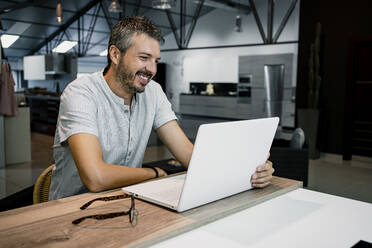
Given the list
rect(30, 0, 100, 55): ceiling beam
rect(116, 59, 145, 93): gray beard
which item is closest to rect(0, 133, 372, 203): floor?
rect(116, 59, 145, 93): gray beard

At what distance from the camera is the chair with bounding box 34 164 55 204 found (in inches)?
66.1

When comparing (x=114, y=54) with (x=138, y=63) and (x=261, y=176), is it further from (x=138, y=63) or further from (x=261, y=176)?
(x=261, y=176)

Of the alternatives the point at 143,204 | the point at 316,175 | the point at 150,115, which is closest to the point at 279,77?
the point at 316,175

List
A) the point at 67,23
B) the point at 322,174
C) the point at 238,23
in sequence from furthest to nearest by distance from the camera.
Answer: the point at 67,23
the point at 238,23
the point at 322,174

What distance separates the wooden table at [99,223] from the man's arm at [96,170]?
0.10 m

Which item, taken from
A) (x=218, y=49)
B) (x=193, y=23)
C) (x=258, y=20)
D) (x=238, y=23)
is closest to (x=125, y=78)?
(x=258, y=20)

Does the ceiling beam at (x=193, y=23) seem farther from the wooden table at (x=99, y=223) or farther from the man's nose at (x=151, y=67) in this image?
the wooden table at (x=99, y=223)

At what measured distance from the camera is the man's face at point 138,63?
1.55 meters

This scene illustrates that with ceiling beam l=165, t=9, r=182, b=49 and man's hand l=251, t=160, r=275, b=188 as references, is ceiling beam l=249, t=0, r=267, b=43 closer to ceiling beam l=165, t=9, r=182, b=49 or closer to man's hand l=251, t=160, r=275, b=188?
ceiling beam l=165, t=9, r=182, b=49

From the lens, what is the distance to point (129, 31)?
5.06 feet

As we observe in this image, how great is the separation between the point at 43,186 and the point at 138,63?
79 centimetres

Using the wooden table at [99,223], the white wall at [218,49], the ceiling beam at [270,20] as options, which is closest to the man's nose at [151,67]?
the wooden table at [99,223]

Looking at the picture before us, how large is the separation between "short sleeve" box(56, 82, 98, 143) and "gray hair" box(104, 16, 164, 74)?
0.87 feet

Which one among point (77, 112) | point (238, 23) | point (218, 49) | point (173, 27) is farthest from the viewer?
point (173, 27)
